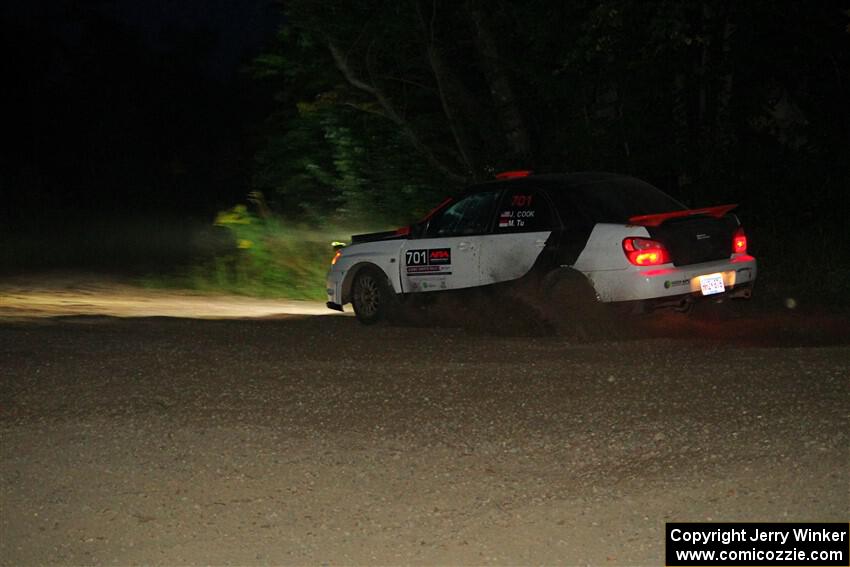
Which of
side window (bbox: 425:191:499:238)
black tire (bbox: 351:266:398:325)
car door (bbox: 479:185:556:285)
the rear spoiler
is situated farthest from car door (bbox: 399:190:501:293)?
the rear spoiler

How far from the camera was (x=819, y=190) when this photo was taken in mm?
16609

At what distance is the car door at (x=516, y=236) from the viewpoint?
11500 mm

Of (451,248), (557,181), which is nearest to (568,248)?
(557,181)

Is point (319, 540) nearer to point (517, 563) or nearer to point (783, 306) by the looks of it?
point (517, 563)

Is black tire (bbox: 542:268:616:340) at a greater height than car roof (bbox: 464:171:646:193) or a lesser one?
lesser

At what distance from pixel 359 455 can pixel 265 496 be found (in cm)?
83

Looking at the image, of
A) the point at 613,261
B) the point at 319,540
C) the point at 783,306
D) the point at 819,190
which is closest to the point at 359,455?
the point at 319,540

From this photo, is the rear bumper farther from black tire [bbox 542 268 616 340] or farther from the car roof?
the car roof

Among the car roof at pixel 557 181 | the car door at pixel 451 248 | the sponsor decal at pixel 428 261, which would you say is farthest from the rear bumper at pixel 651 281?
the sponsor decal at pixel 428 261
